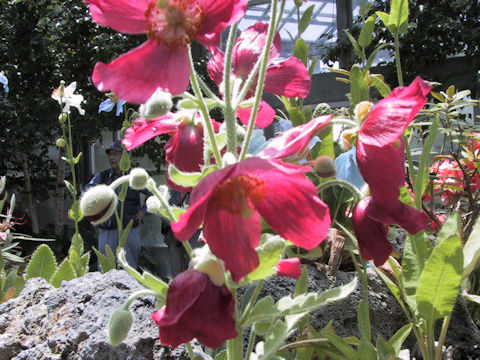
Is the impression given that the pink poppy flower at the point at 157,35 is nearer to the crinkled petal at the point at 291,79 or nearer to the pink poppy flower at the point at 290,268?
the crinkled petal at the point at 291,79

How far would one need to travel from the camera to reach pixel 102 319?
2.75 feet

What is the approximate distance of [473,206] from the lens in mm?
1405

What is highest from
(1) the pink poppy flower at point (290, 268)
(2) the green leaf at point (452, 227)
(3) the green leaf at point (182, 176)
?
(3) the green leaf at point (182, 176)

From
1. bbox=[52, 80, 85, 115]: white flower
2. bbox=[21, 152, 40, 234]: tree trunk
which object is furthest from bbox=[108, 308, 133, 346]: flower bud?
bbox=[21, 152, 40, 234]: tree trunk

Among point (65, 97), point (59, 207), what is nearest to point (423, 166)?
point (65, 97)

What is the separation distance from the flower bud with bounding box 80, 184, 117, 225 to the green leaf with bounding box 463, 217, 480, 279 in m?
0.74

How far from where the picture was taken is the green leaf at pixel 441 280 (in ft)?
2.64

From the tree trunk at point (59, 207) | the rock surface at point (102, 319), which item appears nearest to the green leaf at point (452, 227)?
the rock surface at point (102, 319)

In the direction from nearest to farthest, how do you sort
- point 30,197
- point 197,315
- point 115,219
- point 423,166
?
1. point 197,315
2. point 423,166
3. point 115,219
4. point 30,197

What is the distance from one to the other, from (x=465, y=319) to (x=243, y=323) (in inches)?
33.2

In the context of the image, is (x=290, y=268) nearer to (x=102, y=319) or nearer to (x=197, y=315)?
(x=197, y=315)

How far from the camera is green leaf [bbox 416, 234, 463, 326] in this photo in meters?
0.81

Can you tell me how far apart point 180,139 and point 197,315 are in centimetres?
27

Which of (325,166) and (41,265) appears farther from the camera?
(41,265)
